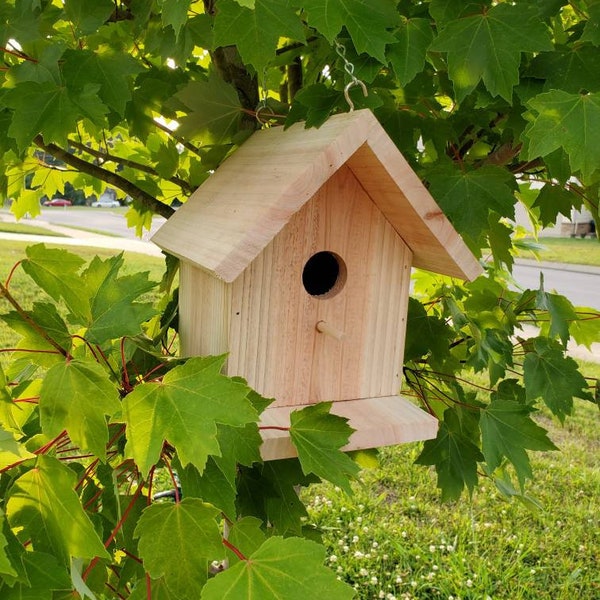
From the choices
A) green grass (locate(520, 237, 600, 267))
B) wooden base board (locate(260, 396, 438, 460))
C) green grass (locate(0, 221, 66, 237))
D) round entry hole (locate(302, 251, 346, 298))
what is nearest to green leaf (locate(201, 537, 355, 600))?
wooden base board (locate(260, 396, 438, 460))

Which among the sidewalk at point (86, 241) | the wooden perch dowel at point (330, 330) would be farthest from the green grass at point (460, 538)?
the sidewalk at point (86, 241)

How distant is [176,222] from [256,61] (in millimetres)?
435

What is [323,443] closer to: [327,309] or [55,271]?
[327,309]

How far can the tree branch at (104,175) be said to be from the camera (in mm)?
1672

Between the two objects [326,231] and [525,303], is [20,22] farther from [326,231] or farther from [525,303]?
[525,303]

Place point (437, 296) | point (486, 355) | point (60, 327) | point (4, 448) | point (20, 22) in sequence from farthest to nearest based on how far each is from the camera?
point (437, 296)
point (486, 355)
point (20, 22)
point (60, 327)
point (4, 448)

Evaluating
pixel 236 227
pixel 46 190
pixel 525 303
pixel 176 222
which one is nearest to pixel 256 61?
pixel 236 227

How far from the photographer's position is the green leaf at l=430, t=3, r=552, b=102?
1.18 metres

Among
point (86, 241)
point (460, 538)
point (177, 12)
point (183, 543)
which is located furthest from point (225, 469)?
point (86, 241)

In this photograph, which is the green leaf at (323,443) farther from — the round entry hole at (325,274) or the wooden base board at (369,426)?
the round entry hole at (325,274)

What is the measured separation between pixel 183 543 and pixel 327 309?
1.67 ft

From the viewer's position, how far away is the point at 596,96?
1179 millimetres

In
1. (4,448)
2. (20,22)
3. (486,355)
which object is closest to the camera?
(4,448)

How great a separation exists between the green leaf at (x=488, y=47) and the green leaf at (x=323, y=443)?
0.59 metres
